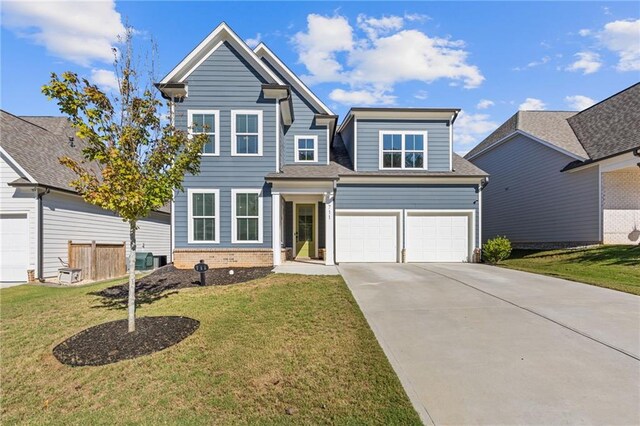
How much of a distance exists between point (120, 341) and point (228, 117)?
30.6ft

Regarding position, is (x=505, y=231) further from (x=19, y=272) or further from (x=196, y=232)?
(x=19, y=272)

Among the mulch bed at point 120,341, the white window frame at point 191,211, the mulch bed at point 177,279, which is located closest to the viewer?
the mulch bed at point 120,341

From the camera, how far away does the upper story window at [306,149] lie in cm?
1555

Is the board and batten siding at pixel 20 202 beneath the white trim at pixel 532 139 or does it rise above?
beneath

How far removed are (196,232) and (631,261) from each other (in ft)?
50.3

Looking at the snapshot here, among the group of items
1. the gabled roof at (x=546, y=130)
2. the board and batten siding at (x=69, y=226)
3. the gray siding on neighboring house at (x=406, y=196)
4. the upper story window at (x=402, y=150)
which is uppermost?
the gabled roof at (x=546, y=130)

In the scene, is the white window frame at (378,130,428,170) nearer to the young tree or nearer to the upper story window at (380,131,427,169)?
the upper story window at (380,131,427,169)

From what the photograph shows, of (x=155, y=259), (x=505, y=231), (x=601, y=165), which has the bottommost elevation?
(x=155, y=259)

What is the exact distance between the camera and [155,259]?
1923 cm

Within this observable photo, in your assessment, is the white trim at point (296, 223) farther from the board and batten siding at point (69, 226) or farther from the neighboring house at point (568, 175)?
the neighboring house at point (568, 175)

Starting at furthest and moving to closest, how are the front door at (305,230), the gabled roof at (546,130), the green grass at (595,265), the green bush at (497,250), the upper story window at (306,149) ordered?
1. the gabled roof at (546,130)
2. the front door at (305,230)
3. the upper story window at (306,149)
4. the green bush at (497,250)
5. the green grass at (595,265)

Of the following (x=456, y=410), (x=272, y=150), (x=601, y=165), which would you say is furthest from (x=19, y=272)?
(x=601, y=165)

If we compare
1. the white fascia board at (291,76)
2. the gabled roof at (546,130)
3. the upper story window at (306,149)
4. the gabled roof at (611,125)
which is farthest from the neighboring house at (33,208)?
the gabled roof at (611,125)

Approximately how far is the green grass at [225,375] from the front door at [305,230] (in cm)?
854
